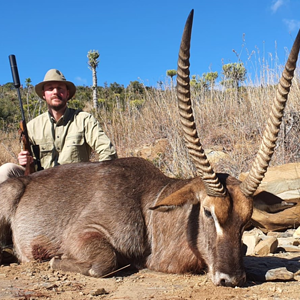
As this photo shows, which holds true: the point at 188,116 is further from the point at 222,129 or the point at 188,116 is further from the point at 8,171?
the point at 222,129

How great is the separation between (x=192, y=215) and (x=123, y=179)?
101 cm

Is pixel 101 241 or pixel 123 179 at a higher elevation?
pixel 123 179

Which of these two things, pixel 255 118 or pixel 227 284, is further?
pixel 255 118

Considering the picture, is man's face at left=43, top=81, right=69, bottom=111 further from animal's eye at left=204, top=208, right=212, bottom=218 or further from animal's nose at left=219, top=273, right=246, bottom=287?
animal's nose at left=219, top=273, right=246, bottom=287

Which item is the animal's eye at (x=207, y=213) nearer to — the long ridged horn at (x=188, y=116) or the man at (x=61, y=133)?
the long ridged horn at (x=188, y=116)

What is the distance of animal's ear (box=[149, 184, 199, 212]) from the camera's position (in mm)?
4238

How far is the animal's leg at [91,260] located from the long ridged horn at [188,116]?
1.32 meters

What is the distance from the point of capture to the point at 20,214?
514cm

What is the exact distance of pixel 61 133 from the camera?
7.32m

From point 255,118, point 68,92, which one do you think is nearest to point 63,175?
point 68,92

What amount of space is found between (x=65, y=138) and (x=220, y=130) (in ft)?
19.4

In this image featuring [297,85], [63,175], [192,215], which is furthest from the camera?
[297,85]

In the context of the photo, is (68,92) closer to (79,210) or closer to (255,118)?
(79,210)

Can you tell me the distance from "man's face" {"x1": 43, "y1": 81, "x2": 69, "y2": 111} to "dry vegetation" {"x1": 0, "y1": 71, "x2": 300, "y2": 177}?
3007 millimetres
